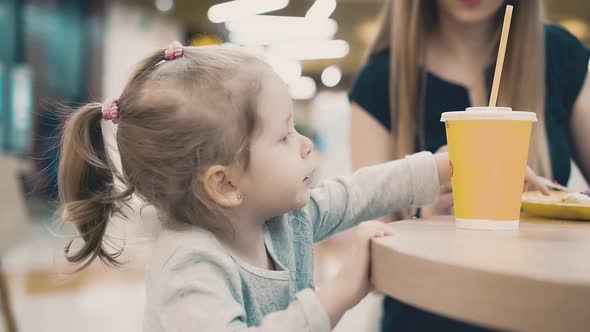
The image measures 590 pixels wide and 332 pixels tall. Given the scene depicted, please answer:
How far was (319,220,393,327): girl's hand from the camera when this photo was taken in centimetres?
74

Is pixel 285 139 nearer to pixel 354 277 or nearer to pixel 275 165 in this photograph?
pixel 275 165

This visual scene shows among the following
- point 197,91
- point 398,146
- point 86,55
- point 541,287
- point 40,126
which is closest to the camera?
point 541,287

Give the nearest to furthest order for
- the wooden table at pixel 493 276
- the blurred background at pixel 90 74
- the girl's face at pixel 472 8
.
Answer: the wooden table at pixel 493 276, the girl's face at pixel 472 8, the blurred background at pixel 90 74

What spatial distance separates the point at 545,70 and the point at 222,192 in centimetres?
88

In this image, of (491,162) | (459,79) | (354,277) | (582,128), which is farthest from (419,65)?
(354,277)

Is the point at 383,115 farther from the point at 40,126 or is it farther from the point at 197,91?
the point at 40,126

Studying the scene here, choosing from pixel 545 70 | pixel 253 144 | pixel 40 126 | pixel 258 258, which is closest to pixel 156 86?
pixel 253 144

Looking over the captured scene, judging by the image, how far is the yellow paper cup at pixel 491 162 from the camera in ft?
2.58

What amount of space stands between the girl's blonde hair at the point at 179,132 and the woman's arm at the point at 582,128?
32.6 inches

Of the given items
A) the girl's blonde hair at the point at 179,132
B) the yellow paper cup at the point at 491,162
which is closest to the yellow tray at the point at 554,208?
the yellow paper cup at the point at 491,162

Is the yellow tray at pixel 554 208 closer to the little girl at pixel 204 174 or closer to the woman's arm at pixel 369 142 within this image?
the little girl at pixel 204 174

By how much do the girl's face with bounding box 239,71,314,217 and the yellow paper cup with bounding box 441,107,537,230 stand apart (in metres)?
0.24

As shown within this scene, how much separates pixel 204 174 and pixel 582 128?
3.08 ft

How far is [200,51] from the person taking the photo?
969 mm
